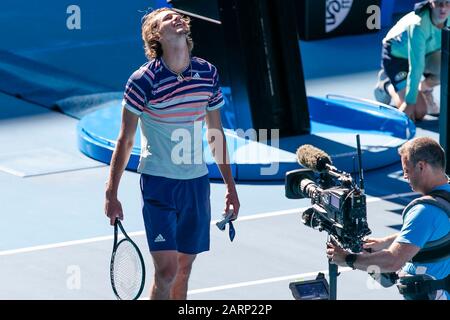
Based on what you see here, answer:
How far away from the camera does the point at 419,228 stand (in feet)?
21.9

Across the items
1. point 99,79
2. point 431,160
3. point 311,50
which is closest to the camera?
point 431,160

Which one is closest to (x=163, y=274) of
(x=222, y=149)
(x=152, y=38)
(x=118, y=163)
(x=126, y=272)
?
(x=126, y=272)

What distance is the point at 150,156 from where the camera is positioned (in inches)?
300

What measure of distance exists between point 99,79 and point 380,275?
346 inches

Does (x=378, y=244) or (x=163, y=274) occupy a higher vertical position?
(x=378, y=244)

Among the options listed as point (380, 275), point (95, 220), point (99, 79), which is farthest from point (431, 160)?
point (99, 79)

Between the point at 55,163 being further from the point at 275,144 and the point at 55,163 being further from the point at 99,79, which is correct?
the point at 99,79

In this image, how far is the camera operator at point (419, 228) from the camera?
667 cm

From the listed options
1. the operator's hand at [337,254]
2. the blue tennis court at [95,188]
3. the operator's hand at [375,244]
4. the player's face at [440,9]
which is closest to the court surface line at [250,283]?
the blue tennis court at [95,188]

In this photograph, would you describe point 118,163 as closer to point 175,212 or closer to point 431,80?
point 175,212

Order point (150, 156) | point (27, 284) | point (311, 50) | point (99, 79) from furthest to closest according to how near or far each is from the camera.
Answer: point (311, 50) → point (99, 79) → point (27, 284) → point (150, 156)

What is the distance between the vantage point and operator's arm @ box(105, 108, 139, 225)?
7422 millimetres

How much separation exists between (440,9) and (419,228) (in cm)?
653
